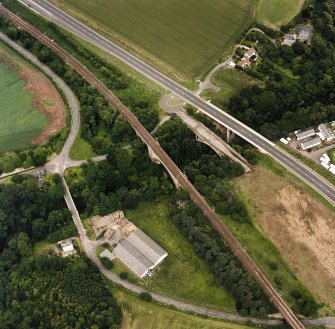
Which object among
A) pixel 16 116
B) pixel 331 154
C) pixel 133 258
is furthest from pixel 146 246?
pixel 16 116

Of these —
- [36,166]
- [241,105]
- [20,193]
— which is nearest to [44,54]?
[36,166]

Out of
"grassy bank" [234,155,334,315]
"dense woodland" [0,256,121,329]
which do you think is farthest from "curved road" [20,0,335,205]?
"dense woodland" [0,256,121,329]

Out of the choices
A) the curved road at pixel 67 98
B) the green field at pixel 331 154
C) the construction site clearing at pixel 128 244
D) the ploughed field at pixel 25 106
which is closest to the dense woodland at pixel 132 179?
the curved road at pixel 67 98

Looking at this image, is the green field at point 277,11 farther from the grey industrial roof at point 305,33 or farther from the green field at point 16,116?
the green field at point 16,116

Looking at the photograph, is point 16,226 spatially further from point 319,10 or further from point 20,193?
point 319,10

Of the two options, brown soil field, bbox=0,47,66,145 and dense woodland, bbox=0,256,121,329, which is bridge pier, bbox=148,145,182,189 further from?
dense woodland, bbox=0,256,121,329

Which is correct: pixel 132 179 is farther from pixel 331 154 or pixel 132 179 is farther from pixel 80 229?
pixel 331 154

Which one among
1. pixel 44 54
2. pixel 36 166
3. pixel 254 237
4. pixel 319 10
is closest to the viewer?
pixel 254 237
